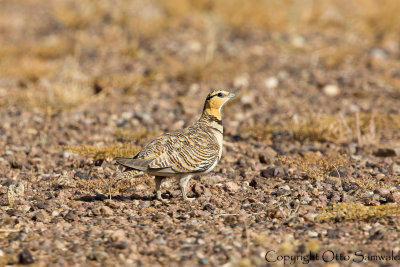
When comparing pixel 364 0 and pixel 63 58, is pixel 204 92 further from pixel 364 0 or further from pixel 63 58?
pixel 364 0

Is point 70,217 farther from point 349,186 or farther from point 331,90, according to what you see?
point 331,90

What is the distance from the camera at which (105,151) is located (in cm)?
705

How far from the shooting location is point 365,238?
178 inches

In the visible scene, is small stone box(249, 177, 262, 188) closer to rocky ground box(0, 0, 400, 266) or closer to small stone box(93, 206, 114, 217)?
rocky ground box(0, 0, 400, 266)

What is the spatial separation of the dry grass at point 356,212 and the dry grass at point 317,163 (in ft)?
3.67

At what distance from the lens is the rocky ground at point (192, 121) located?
14.9ft

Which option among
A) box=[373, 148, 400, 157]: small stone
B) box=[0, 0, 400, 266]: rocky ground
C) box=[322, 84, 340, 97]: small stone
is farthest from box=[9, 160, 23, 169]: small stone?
box=[322, 84, 340, 97]: small stone

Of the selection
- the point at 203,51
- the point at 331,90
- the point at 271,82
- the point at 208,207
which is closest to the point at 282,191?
the point at 208,207

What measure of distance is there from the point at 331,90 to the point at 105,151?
4979mm

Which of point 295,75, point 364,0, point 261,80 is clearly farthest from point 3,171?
point 364,0

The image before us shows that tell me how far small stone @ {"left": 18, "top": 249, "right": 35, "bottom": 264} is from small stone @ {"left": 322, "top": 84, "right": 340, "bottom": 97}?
7226mm

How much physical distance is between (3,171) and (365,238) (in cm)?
440

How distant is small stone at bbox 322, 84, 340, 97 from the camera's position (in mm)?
10211

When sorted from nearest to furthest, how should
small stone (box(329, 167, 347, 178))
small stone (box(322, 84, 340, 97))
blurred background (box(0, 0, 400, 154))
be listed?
small stone (box(329, 167, 347, 178)) < blurred background (box(0, 0, 400, 154)) < small stone (box(322, 84, 340, 97))
